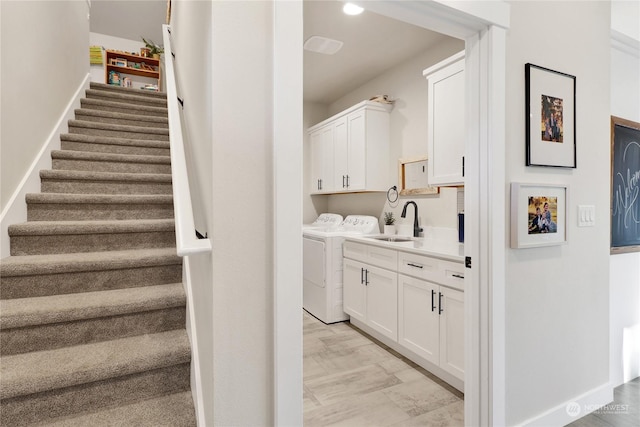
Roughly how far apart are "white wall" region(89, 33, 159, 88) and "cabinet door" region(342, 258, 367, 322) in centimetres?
471

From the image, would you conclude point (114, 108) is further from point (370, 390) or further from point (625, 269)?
point (625, 269)

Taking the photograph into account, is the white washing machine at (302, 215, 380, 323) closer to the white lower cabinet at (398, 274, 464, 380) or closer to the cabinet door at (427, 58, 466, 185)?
the white lower cabinet at (398, 274, 464, 380)

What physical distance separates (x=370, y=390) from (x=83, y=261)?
1846 mm

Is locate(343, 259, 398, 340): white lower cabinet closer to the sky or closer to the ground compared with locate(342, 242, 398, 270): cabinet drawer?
closer to the ground

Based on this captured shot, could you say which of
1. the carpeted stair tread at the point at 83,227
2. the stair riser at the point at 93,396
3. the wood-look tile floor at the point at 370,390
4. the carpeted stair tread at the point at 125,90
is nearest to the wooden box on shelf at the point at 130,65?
the carpeted stair tread at the point at 125,90

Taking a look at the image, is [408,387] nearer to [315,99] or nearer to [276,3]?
[276,3]

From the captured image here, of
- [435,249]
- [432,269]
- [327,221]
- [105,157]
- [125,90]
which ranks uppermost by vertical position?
[125,90]

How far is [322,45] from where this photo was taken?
10.4ft

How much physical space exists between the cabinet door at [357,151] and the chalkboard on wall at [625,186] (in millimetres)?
2157

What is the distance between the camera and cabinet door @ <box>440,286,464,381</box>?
6.86 feet

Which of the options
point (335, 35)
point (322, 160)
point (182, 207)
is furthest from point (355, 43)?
point (182, 207)

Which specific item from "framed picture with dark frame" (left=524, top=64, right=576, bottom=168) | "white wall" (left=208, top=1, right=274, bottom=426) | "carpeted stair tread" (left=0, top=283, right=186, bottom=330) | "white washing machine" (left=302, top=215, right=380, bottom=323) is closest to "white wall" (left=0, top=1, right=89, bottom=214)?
"carpeted stair tread" (left=0, top=283, right=186, bottom=330)

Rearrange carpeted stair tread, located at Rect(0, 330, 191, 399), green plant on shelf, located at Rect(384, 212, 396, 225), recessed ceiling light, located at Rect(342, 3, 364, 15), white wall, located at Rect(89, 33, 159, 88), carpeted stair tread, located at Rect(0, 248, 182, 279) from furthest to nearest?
white wall, located at Rect(89, 33, 159, 88), green plant on shelf, located at Rect(384, 212, 396, 225), recessed ceiling light, located at Rect(342, 3, 364, 15), carpeted stair tread, located at Rect(0, 248, 182, 279), carpeted stair tread, located at Rect(0, 330, 191, 399)

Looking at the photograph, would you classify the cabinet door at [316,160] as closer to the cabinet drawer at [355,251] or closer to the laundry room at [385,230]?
the laundry room at [385,230]
